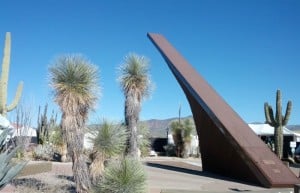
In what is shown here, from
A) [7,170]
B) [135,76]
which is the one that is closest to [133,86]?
[135,76]

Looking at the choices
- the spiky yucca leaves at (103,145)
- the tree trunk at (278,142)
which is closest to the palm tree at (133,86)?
the spiky yucca leaves at (103,145)

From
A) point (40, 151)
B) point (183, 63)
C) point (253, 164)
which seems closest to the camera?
point (253, 164)

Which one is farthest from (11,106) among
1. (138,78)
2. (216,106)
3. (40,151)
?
(216,106)

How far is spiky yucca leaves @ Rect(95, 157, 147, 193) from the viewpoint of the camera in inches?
404

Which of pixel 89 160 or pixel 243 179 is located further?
pixel 243 179

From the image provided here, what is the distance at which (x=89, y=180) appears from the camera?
38.1 feet

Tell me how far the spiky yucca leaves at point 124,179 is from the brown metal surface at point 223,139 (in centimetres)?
580

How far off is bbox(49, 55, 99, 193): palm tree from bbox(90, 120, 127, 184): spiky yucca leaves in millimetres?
262

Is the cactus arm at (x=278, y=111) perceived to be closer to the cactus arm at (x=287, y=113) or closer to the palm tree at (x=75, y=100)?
the cactus arm at (x=287, y=113)

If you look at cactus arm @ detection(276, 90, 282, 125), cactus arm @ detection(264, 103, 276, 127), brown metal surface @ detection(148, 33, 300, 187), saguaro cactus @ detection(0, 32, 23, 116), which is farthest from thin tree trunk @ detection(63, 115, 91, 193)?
cactus arm @ detection(264, 103, 276, 127)

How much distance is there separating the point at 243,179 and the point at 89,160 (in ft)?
21.5

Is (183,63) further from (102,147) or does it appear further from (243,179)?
(102,147)

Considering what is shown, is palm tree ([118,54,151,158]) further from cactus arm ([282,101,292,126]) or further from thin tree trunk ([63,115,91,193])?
cactus arm ([282,101,292,126])

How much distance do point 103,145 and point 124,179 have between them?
1669mm
